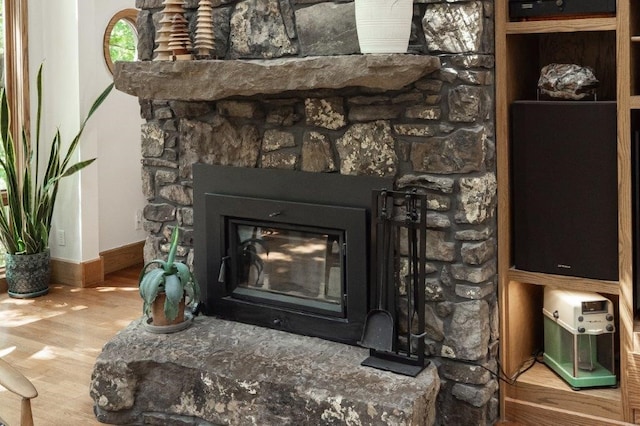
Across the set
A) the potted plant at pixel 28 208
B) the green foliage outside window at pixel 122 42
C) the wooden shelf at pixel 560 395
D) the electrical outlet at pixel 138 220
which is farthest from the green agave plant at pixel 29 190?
the wooden shelf at pixel 560 395

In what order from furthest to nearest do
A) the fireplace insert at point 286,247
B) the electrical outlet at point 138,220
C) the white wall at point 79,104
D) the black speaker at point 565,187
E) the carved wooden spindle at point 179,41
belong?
→ 1. the electrical outlet at point 138,220
2. the white wall at point 79,104
3. the carved wooden spindle at point 179,41
4. the fireplace insert at point 286,247
5. the black speaker at point 565,187

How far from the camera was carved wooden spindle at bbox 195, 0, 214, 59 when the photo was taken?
9.66 feet

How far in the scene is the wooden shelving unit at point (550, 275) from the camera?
8.18ft

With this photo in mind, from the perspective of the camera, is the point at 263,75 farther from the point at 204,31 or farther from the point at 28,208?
the point at 28,208

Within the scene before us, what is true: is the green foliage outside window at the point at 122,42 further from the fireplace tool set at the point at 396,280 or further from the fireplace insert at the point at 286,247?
the fireplace tool set at the point at 396,280

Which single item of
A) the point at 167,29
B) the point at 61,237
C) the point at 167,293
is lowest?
the point at 167,293

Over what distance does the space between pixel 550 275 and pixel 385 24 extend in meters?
1.11

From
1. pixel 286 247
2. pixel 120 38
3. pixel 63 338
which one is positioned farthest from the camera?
pixel 120 38

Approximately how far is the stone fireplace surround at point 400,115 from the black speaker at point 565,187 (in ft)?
0.43

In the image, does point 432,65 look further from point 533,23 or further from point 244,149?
point 244,149

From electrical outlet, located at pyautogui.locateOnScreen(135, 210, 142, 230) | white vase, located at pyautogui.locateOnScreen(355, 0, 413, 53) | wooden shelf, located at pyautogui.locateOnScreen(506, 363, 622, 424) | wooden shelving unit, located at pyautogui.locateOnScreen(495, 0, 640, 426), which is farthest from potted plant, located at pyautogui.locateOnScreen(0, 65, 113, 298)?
wooden shelf, located at pyautogui.locateOnScreen(506, 363, 622, 424)

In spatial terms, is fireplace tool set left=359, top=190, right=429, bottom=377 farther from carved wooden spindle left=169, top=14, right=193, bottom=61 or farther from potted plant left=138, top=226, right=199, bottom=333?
carved wooden spindle left=169, top=14, right=193, bottom=61

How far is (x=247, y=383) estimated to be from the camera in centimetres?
261

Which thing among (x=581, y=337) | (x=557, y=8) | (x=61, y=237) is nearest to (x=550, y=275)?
(x=581, y=337)
